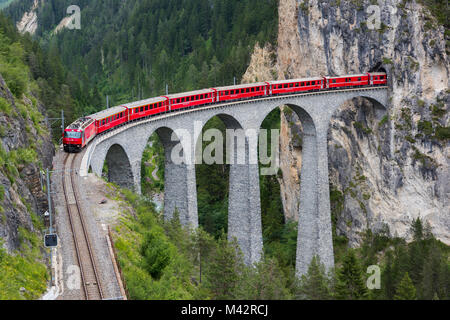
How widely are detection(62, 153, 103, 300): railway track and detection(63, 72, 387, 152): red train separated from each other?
1944mm

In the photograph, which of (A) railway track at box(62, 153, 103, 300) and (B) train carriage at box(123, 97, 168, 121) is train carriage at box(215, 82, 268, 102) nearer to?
(B) train carriage at box(123, 97, 168, 121)

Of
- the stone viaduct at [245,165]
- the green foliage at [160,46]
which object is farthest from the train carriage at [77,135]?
the green foliage at [160,46]

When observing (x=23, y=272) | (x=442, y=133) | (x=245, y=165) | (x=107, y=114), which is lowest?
(x=23, y=272)

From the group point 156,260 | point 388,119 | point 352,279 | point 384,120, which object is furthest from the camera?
point 384,120

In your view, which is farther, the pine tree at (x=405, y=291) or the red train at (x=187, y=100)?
the red train at (x=187, y=100)

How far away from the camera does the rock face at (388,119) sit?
2280 inches

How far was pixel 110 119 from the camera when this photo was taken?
44.8 metres

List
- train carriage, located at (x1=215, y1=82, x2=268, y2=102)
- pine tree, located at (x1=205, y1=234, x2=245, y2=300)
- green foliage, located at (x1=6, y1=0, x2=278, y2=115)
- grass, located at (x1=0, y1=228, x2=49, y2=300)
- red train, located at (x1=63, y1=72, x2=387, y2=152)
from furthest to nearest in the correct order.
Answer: green foliage, located at (x1=6, y1=0, x2=278, y2=115) < train carriage, located at (x1=215, y1=82, x2=268, y2=102) < red train, located at (x1=63, y1=72, x2=387, y2=152) < pine tree, located at (x1=205, y1=234, x2=245, y2=300) < grass, located at (x1=0, y1=228, x2=49, y2=300)

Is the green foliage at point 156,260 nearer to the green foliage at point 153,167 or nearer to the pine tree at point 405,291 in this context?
the pine tree at point 405,291

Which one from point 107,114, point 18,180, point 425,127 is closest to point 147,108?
point 107,114

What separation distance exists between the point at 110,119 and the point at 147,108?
4127 millimetres

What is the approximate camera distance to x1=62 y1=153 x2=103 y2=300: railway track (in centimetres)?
2670

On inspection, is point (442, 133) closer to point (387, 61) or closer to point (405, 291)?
point (387, 61)

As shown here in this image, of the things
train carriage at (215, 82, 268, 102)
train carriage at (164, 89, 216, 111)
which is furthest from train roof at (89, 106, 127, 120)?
train carriage at (215, 82, 268, 102)
